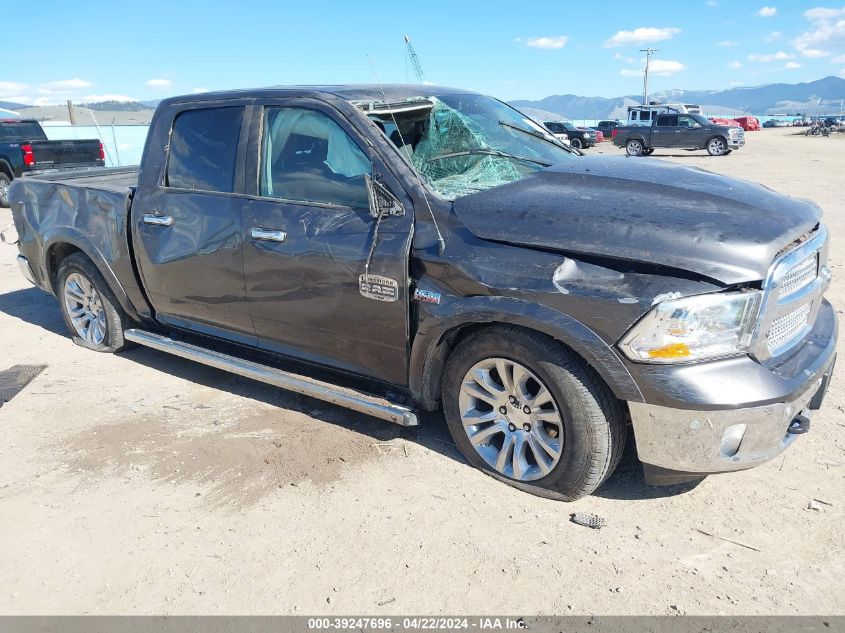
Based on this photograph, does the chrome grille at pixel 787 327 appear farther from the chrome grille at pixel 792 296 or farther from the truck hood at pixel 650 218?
the truck hood at pixel 650 218

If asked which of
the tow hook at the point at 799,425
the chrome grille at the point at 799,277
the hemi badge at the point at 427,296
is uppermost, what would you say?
the chrome grille at the point at 799,277

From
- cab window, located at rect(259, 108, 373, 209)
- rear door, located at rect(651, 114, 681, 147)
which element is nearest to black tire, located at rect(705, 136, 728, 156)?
rear door, located at rect(651, 114, 681, 147)

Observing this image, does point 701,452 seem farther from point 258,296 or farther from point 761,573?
point 258,296

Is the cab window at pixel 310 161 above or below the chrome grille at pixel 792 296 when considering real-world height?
above

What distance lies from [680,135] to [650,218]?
29380 millimetres

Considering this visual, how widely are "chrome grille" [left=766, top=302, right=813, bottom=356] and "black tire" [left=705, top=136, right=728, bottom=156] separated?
28.4m

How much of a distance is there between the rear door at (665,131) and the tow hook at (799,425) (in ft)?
96.2

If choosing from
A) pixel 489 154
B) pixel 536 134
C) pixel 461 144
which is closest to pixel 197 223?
pixel 461 144

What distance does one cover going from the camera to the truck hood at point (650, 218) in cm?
261

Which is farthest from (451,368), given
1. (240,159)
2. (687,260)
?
(240,159)

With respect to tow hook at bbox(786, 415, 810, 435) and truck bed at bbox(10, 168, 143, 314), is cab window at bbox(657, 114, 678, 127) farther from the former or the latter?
tow hook at bbox(786, 415, 810, 435)

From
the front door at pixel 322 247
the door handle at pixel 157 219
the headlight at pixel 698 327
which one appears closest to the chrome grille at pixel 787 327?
the headlight at pixel 698 327

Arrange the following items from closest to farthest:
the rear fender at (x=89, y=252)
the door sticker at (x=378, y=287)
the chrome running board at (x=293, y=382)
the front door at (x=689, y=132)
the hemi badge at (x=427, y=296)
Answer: the hemi badge at (x=427, y=296)
the door sticker at (x=378, y=287)
the chrome running board at (x=293, y=382)
the rear fender at (x=89, y=252)
the front door at (x=689, y=132)

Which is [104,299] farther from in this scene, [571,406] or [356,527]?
[571,406]
